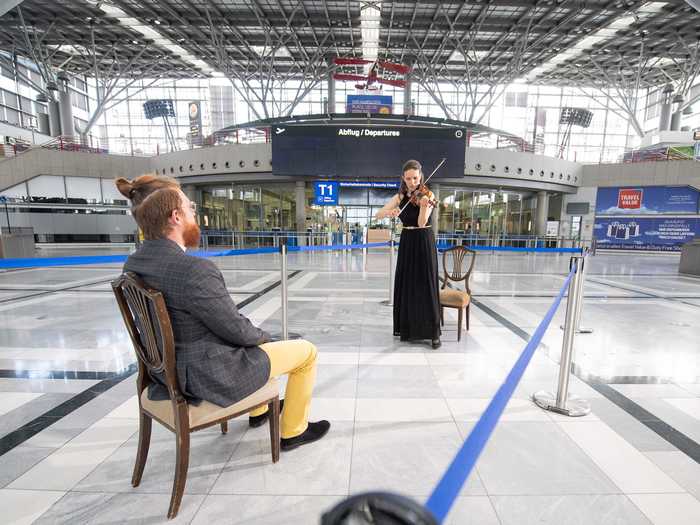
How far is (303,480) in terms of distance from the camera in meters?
1.65

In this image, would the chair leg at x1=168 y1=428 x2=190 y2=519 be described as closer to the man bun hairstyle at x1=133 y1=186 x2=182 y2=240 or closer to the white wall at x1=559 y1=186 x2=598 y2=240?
the man bun hairstyle at x1=133 y1=186 x2=182 y2=240

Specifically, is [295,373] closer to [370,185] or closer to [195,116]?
[370,185]

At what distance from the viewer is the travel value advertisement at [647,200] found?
1759cm

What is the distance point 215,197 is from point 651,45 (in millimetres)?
29675

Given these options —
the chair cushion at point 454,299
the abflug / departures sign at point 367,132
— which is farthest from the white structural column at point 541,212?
the chair cushion at point 454,299

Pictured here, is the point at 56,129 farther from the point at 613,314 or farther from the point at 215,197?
the point at 613,314

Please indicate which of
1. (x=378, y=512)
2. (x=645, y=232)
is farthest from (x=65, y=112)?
(x=645, y=232)

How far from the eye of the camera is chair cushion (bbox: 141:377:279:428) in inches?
56.0

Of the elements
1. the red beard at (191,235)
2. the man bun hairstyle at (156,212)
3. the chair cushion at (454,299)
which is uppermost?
the man bun hairstyle at (156,212)

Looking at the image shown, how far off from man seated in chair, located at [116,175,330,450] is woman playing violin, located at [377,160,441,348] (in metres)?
2.01

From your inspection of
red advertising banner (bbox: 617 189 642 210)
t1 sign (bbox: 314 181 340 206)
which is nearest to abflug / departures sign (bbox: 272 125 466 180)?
t1 sign (bbox: 314 181 340 206)

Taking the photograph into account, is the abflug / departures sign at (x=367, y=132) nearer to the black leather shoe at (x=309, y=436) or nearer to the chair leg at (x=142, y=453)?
the black leather shoe at (x=309, y=436)

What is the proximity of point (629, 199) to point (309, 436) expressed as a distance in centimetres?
2384

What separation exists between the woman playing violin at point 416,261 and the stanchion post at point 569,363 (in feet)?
4.01
